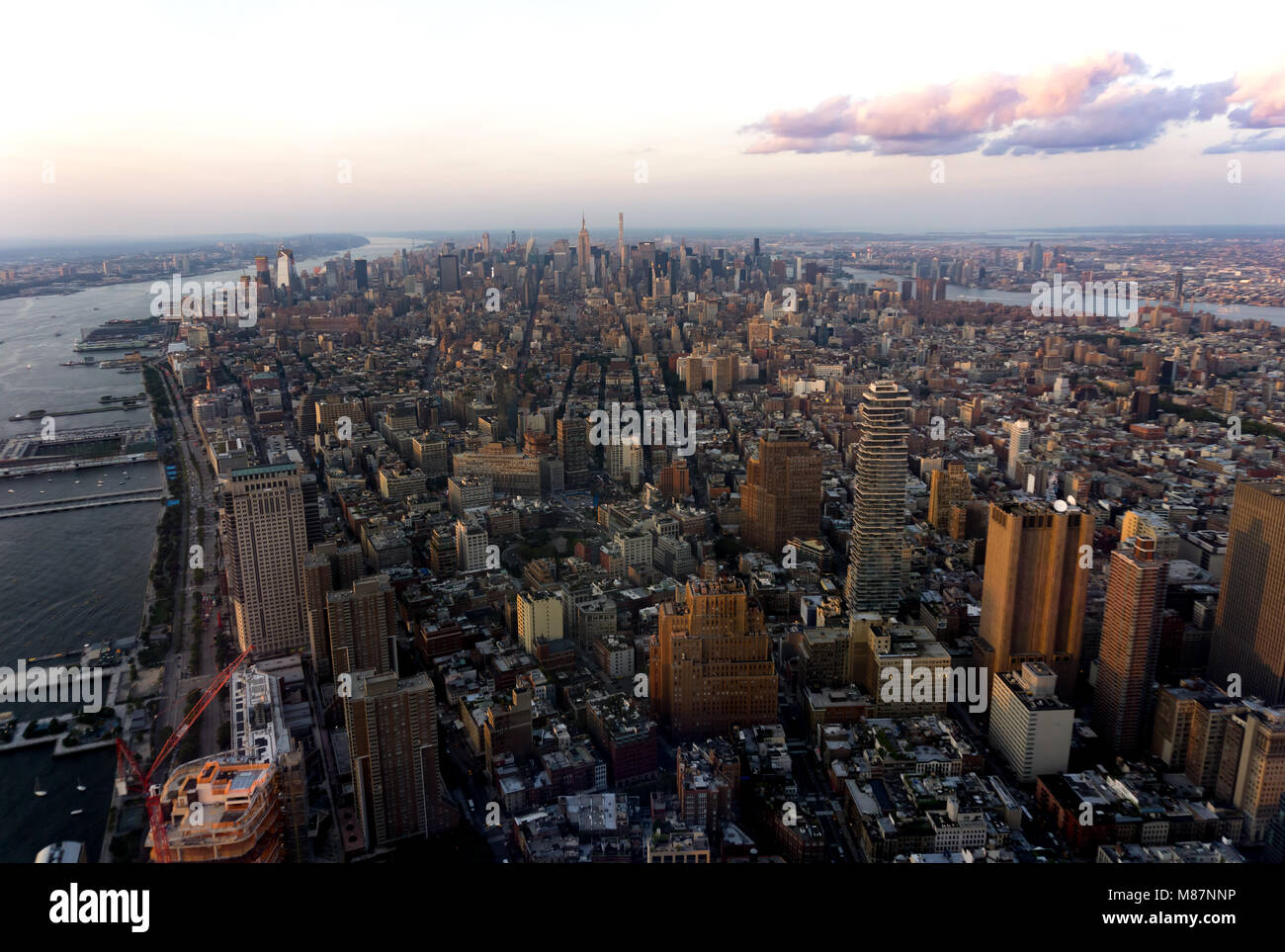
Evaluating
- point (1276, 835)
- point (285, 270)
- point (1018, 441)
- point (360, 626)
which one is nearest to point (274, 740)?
point (360, 626)

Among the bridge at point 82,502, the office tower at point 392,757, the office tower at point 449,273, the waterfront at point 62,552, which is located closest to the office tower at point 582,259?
the office tower at point 449,273

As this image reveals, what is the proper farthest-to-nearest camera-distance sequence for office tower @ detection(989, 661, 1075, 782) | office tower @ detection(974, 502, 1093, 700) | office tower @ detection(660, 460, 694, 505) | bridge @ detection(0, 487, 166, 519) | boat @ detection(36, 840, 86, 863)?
office tower @ detection(660, 460, 694, 505) → bridge @ detection(0, 487, 166, 519) → office tower @ detection(974, 502, 1093, 700) → office tower @ detection(989, 661, 1075, 782) → boat @ detection(36, 840, 86, 863)

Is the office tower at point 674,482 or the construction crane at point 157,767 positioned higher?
the office tower at point 674,482

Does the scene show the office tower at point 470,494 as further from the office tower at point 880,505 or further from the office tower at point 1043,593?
the office tower at point 1043,593

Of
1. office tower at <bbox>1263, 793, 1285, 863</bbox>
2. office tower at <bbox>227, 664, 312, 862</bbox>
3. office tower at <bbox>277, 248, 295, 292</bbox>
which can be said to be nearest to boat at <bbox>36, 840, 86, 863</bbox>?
office tower at <bbox>227, 664, 312, 862</bbox>

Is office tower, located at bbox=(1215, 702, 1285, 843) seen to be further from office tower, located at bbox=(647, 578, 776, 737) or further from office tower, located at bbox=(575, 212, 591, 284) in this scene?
office tower, located at bbox=(575, 212, 591, 284)

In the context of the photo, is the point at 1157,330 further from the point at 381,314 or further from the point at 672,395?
the point at 381,314
